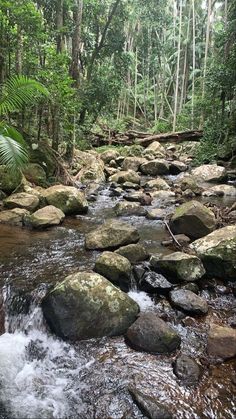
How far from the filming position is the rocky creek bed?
282 cm

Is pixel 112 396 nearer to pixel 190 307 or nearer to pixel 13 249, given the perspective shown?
pixel 190 307

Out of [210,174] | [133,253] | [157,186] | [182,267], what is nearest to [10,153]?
[133,253]

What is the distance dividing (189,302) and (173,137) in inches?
634

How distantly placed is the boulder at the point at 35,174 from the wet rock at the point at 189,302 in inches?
234

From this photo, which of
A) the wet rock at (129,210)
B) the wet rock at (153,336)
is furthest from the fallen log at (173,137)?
the wet rock at (153,336)

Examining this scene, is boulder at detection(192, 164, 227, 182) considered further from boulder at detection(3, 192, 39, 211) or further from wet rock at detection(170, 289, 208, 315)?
wet rock at detection(170, 289, 208, 315)

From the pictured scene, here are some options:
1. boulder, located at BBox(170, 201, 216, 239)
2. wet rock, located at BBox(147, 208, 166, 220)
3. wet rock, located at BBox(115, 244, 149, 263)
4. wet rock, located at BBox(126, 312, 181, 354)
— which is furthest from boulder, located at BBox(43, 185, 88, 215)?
wet rock, located at BBox(126, 312, 181, 354)

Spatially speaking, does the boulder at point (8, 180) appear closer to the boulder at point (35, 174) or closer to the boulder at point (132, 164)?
the boulder at point (35, 174)

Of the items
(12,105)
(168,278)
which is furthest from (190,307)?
(12,105)

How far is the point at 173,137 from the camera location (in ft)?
62.4

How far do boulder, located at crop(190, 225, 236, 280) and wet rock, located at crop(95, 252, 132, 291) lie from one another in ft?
3.84

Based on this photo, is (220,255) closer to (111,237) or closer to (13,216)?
(111,237)

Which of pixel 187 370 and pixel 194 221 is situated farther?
pixel 194 221

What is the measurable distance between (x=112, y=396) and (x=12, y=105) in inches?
212
